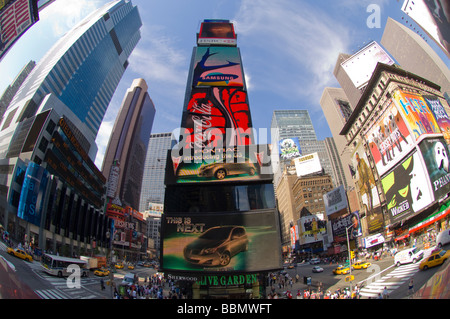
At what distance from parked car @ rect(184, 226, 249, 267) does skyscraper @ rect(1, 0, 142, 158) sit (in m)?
19.6

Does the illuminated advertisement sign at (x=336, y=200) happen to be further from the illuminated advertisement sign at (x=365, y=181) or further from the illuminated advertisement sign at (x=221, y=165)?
the illuminated advertisement sign at (x=221, y=165)

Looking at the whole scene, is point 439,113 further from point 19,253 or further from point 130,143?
point 130,143

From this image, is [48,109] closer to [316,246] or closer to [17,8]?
[17,8]

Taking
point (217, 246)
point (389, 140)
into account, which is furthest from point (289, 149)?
point (217, 246)

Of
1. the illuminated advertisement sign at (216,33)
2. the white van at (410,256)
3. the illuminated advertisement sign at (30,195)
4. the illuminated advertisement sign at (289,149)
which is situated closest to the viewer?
the illuminated advertisement sign at (30,195)

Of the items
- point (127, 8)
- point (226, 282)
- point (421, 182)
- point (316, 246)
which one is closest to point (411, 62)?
point (421, 182)

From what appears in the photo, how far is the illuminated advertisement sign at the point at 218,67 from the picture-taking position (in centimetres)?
3728

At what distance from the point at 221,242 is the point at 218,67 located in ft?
101

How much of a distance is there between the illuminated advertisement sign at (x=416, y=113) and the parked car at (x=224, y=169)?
2921 cm

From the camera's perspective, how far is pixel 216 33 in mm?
47594

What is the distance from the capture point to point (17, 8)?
50.6ft

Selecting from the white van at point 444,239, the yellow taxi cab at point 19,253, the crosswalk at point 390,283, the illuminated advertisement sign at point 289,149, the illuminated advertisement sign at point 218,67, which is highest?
the illuminated advertisement sign at point 289,149

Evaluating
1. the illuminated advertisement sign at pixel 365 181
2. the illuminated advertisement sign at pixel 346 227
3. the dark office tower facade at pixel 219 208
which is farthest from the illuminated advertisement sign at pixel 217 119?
the illuminated advertisement sign at pixel 365 181
